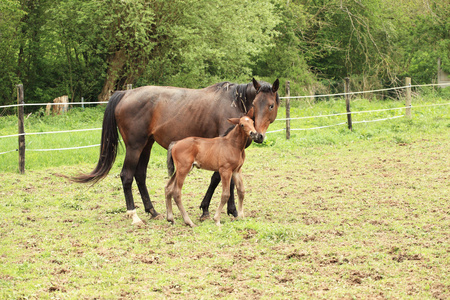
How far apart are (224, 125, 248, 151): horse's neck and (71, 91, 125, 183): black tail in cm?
170

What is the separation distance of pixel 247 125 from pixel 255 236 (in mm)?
1237

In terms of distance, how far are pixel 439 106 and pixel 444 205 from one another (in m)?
10.7

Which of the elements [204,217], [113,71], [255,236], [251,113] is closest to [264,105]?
[251,113]

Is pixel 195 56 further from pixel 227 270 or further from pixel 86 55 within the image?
pixel 227 270

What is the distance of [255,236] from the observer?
5.10 meters

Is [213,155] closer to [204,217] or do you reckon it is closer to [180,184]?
[180,184]

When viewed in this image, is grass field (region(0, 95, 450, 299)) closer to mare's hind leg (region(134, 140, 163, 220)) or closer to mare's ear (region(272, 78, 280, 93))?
mare's hind leg (region(134, 140, 163, 220))

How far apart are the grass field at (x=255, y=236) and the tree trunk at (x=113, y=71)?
9371mm

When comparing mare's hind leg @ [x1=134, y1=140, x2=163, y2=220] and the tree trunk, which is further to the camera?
the tree trunk

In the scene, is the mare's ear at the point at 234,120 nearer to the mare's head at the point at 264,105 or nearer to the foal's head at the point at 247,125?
the foal's head at the point at 247,125

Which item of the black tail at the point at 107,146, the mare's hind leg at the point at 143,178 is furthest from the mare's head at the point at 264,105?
the black tail at the point at 107,146

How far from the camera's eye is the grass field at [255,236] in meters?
3.89

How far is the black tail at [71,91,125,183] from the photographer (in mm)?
6453

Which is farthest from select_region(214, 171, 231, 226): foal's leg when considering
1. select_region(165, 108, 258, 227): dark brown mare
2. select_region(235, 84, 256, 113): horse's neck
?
select_region(235, 84, 256, 113): horse's neck
